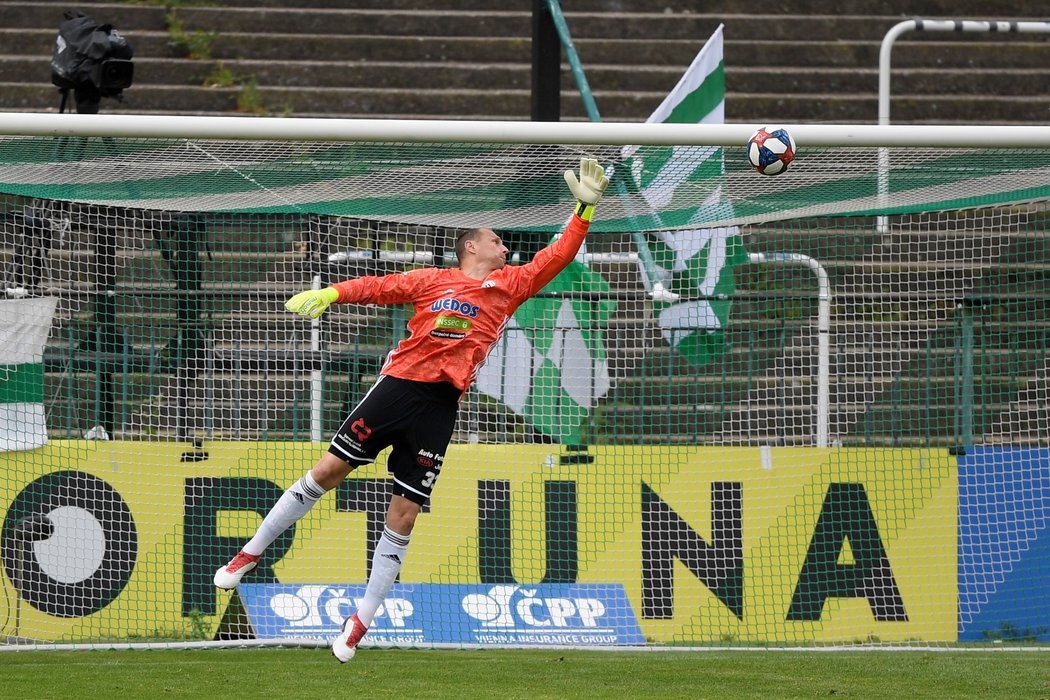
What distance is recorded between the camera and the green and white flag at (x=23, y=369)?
7984mm

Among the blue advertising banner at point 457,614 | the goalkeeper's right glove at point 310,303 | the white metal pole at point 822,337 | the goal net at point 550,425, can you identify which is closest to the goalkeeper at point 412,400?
the goalkeeper's right glove at point 310,303

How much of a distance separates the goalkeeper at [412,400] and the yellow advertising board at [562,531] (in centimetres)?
188

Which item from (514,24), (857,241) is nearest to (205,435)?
(857,241)

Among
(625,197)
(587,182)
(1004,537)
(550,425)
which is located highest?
(625,197)

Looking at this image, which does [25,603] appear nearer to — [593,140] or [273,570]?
[273,570]

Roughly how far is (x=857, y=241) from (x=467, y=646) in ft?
13.8

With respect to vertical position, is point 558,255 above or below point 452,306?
above

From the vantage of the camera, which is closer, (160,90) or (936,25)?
(936,25)

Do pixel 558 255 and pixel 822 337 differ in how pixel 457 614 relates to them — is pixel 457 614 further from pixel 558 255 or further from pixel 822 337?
pixel 822 337

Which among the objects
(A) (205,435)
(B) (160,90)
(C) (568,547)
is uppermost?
(B) (160,90)

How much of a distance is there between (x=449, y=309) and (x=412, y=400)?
1.49ft

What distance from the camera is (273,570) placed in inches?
319

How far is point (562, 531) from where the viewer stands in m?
8.28

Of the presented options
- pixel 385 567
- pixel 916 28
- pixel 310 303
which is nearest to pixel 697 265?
pixel 385 567
